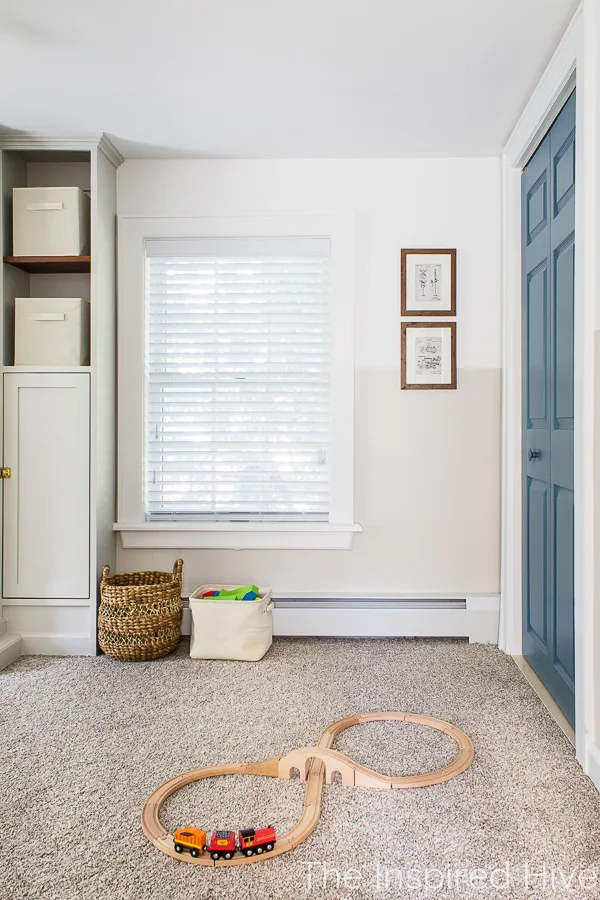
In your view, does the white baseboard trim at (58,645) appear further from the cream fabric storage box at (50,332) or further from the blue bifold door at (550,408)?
the blue bifold door at (550,408)

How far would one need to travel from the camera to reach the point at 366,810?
1720mm

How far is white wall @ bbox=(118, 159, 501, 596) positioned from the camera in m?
3.18

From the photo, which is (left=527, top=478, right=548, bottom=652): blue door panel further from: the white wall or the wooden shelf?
the wooden shelf

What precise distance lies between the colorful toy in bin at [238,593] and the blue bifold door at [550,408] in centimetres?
126

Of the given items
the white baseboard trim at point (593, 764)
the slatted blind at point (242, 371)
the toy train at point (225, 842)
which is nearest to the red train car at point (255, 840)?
the toy train at point (225, 842)

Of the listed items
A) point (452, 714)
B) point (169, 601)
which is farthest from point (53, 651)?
point (452, 714)

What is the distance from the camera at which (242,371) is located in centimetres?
325

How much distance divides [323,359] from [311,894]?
234 centimetres

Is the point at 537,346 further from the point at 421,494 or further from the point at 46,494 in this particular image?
the point at 46,494

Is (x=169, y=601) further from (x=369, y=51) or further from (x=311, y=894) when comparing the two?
(x=369, y=51)

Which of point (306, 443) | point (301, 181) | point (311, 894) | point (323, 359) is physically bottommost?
point (311, 894)

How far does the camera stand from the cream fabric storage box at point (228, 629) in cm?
288

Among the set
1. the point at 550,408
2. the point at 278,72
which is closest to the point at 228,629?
the point at 550,408

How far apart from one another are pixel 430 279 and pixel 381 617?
172 centimetres
